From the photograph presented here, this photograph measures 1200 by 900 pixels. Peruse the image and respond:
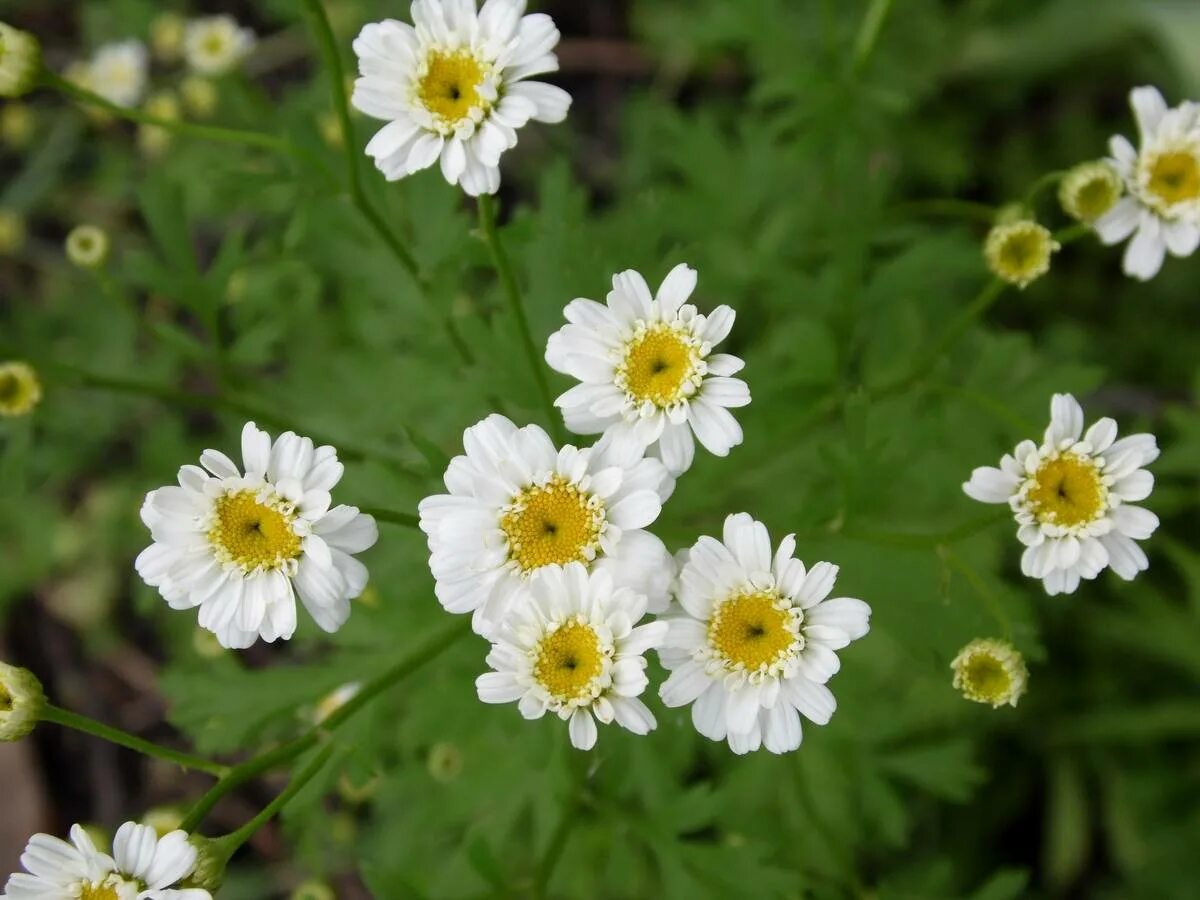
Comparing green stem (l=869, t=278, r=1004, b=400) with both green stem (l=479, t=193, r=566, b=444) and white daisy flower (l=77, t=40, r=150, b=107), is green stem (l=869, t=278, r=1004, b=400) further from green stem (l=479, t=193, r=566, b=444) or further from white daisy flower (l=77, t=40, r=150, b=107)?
white daisy flower (l=77, t=40, r=150, b=107)

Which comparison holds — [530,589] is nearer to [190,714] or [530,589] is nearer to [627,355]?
[627,355]

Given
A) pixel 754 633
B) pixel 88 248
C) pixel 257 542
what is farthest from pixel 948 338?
pixel 88 248

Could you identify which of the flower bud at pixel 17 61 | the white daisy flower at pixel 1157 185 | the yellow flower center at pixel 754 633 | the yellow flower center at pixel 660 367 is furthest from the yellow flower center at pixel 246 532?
the white daisy flower at pixel 1157 185

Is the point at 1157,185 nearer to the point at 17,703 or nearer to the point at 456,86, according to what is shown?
the point at 456,86

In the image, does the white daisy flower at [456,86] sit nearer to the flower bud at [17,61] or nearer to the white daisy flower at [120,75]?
the flower bud at [17,61]

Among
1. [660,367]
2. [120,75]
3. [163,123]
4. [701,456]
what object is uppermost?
[120,75]

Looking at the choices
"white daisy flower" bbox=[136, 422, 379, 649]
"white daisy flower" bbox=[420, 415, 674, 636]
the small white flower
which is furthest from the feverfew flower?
the small white flower

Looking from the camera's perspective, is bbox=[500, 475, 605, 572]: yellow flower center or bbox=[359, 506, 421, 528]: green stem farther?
bbox=[359, 506, 421, 528]: green stem
